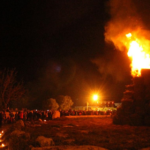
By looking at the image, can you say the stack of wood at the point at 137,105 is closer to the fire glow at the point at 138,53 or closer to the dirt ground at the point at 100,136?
the fire glow at the point at 138,53

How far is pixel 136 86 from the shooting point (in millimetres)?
25016

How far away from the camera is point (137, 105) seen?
2448 cm

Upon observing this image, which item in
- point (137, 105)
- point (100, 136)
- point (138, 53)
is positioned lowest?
point (100, 136)

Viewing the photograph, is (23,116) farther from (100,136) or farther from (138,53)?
(138,53)

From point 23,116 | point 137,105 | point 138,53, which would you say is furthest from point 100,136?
point 138,53

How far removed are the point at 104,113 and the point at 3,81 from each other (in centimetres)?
1678

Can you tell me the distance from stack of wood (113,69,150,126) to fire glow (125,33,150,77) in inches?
57.1

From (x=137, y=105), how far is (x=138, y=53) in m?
6.02

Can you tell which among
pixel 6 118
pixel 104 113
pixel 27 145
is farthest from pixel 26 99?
pixel 27 145

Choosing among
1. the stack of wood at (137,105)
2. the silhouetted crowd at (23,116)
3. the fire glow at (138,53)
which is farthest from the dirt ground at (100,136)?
the fire glow at (138,53)

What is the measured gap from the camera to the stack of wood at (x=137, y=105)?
76.4ft

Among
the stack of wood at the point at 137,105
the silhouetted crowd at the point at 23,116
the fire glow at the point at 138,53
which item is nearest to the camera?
the silhouetted crowd at the point at 23,116

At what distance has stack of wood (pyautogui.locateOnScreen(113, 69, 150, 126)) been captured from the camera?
23.3 m

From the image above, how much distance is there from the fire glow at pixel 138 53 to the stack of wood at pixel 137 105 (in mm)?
1452
